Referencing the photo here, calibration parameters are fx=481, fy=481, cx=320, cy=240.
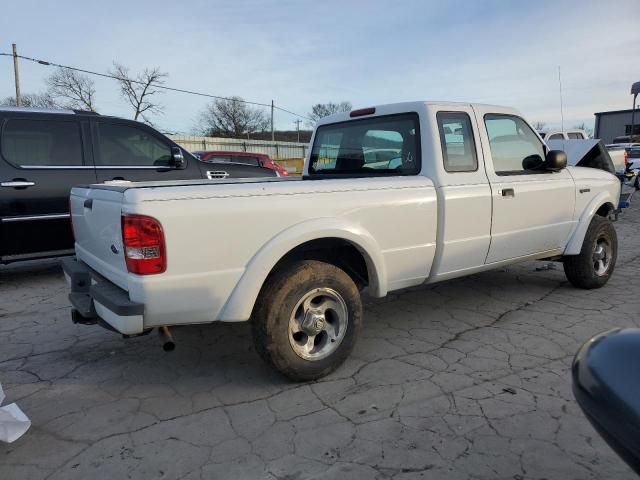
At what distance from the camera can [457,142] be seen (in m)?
3.83

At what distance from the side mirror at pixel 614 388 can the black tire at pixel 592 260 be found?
12.5 feet

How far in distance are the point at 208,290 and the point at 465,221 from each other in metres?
2.05

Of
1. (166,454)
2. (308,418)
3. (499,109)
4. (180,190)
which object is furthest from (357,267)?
(499,109)

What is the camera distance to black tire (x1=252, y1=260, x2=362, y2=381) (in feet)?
9.36

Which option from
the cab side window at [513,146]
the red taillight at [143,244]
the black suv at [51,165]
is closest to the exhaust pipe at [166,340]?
the red taillight at [143,244]

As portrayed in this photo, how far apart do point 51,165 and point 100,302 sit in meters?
3.54

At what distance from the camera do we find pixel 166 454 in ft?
7.84

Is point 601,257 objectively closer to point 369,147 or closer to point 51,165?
point 369,147

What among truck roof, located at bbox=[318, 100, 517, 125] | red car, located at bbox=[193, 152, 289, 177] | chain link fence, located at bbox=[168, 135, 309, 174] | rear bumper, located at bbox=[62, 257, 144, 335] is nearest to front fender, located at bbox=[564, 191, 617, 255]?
truck roof, located at bbox=[318, 100, 517, 125]

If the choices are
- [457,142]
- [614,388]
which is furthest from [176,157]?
[614,388]

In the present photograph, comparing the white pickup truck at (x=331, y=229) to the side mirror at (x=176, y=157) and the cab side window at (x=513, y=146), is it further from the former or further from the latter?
the side mirror at (x=176, y=157)

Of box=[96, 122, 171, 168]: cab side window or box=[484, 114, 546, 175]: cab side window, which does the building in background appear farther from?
box=[96, 122, 171, 168]: cab side window

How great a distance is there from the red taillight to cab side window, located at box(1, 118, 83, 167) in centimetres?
373

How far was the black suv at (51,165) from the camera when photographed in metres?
5.22
